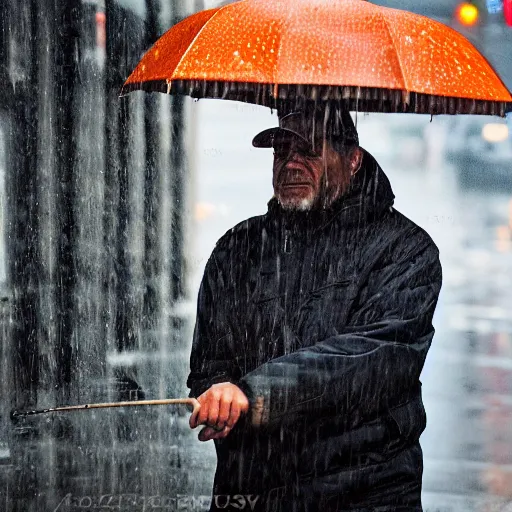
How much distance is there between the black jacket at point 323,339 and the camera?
354 cm

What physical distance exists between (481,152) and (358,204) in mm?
21028

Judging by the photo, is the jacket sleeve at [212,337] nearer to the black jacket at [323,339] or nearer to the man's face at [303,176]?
the black jacket at [323,339]

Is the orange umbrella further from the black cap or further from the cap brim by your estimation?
the cap brim

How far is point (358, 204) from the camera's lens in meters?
3.90

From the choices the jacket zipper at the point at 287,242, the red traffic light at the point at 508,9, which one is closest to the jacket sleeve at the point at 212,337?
the jacket zipper at the point at 287,242

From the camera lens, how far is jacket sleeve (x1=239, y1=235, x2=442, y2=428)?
343cm

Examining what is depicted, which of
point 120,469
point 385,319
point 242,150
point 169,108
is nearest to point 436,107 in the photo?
point 385,319

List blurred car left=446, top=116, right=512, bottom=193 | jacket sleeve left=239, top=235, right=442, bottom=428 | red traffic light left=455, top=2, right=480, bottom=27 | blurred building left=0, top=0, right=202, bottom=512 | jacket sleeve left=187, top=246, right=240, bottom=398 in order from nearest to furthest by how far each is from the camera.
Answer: jacket sleeve left=239, top=235, right=442, bottom=428
jacket sleeve left=187, top=246, right=240, bottom=398
blurred building left=0, top=0, right=202, bottom=512
red traffic light left=455, top=2, right=480, bottom=27
blurred car left=446, top=116, right=512, bottom=193

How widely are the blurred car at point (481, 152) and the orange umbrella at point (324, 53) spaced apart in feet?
66.7

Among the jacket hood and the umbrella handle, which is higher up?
the jacket hood

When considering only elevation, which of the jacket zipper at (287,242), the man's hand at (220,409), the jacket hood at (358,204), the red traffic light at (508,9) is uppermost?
the red traffic light at (508,9)

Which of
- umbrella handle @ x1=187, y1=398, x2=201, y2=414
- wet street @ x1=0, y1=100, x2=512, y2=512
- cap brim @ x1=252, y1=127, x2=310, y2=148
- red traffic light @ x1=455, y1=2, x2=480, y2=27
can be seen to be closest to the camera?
umbrella handle @ x1=187, y1=398, x2=201, y2=414

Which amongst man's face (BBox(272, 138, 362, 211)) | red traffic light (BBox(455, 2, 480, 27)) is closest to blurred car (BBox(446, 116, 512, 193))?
red traffic light (BBox(455, 2, 480, 27))

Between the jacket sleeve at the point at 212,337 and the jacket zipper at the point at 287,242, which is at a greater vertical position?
the jacket zipper at the point at 287,242
